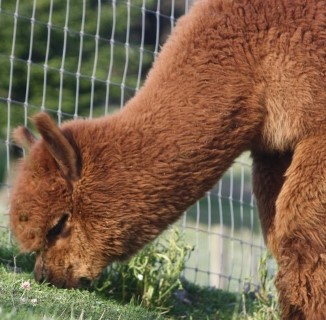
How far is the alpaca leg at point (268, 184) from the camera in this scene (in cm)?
738

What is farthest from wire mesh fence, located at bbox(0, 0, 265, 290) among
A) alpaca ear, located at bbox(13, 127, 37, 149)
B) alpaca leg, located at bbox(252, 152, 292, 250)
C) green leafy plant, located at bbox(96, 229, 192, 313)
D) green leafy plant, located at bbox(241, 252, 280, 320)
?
alpaca ear, located at bbox(13, 127, 37, 149)

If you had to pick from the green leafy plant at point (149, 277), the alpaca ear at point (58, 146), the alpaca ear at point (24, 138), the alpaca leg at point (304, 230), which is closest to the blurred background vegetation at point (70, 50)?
the green leafy plant at point (149, 277)

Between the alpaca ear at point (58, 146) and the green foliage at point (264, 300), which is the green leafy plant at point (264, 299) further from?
the alpaca ear at point (58, 146)

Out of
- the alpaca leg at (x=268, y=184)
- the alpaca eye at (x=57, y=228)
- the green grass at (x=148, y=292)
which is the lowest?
the green grass at (x=148, y=292)

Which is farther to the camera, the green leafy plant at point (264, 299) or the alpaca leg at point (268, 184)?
the green leafy plant at point (264, 299)

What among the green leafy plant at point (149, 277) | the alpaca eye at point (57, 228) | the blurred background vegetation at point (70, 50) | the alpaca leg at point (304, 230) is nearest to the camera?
the alpaca leg at point (304, 230)

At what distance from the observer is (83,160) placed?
690 cm

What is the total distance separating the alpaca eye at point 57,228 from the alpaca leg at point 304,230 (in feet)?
4.33

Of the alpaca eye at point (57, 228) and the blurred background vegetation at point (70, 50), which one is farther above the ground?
the blurred background vegetation at point (70, 50)

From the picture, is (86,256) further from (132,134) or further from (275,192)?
(275,192)

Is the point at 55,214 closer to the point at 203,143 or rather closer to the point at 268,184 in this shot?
the point at 203,143

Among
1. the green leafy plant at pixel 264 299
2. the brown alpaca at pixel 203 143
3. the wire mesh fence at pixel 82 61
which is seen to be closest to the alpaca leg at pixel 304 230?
the brown alpaca at pixel 203 143

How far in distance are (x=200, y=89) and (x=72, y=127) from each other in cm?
85

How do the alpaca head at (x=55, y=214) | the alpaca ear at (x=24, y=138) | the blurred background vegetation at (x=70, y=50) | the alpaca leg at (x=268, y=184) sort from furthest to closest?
the blurred background vegetation at (x=70, y=50), the alpaca leg at (x=268, y=184), the alpaca ear at (x=24, y=138), the alpaca head at (x=55, y=214)
